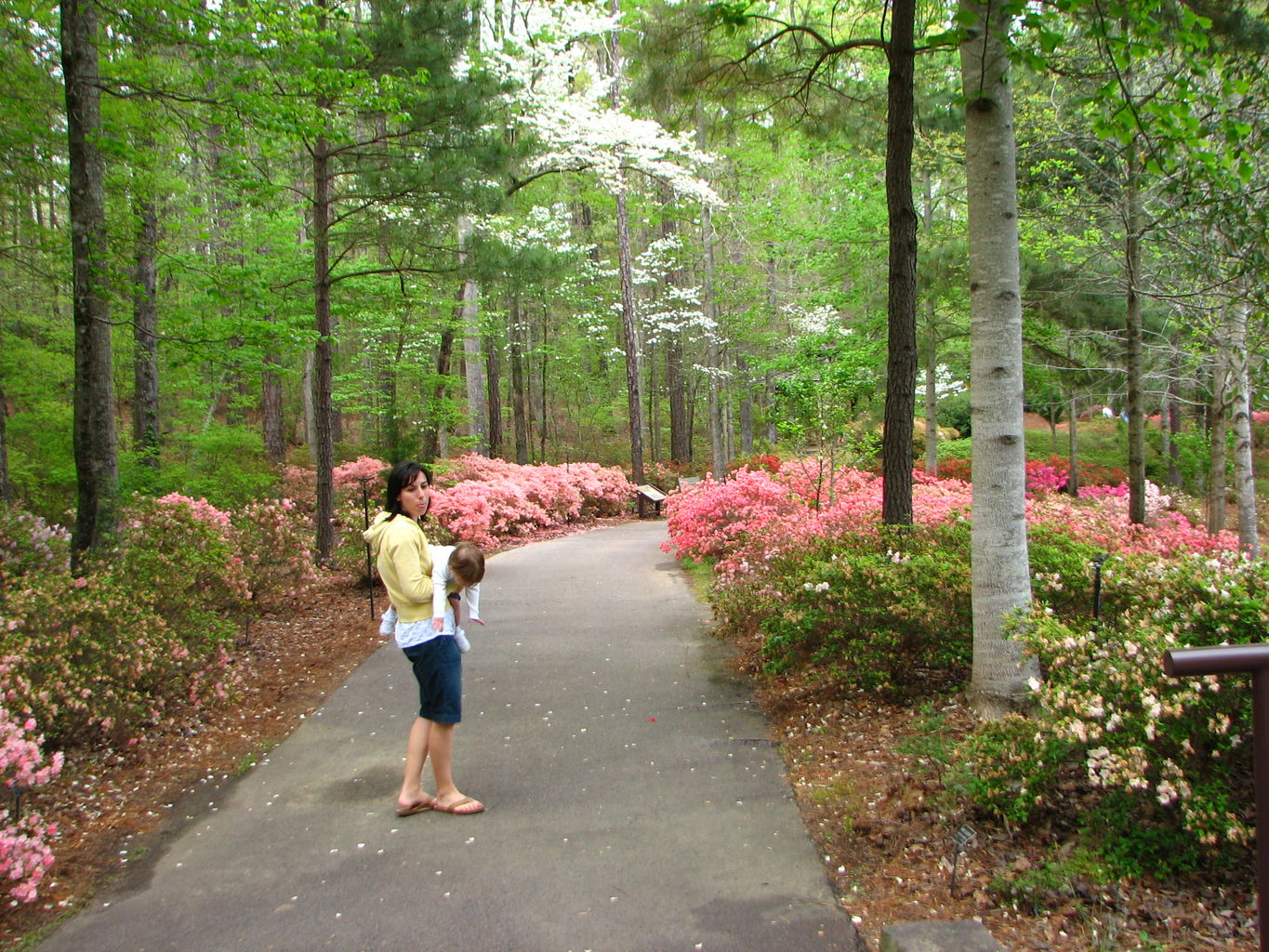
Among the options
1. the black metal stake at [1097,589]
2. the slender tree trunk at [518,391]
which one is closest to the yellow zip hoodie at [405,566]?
the black metal stake at [1097,589]

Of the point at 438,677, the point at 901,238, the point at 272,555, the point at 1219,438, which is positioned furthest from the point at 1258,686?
the point at 1219,438

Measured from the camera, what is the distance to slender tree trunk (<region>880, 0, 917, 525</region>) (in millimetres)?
5770

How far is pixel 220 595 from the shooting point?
755 cm

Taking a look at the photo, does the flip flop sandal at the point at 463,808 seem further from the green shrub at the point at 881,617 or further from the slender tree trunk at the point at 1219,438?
the slender tree trunk at the point at 1219,438

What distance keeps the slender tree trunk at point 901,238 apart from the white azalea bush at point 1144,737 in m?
2.43

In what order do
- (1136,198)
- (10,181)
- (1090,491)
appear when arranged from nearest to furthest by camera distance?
(10,181) < (1136,198) < (1090,491)

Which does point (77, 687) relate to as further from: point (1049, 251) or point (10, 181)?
point (1049, 251)

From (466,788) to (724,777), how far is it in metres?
1.42

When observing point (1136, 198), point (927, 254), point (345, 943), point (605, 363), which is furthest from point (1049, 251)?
point (605, 363)

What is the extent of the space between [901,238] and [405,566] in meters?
4.12

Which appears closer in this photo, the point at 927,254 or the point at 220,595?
the point at 220,595

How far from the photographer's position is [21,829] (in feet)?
12.4

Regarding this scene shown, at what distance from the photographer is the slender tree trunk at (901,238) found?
18.9 ft

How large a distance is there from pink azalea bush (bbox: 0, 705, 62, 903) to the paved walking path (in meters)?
0.26
